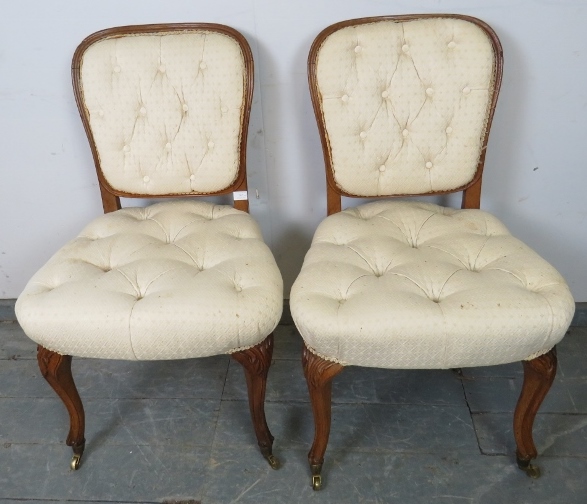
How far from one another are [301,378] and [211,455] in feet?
1.05

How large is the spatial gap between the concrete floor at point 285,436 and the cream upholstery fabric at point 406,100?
55 centimetres

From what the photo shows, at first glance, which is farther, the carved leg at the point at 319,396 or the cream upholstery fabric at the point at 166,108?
the cream upholstery fabric at the point at 166,108

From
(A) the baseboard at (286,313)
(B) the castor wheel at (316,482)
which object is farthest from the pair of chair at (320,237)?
(A) the baseboard at (286,313)

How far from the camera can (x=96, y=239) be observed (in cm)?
120

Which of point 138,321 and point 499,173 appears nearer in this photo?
point 138,321

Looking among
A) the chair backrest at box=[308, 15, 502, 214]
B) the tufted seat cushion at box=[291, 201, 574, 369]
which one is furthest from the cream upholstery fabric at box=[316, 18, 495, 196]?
the tufted seat cushion at box=[291, 201, 574, 369]

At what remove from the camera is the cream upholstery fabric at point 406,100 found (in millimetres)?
1146

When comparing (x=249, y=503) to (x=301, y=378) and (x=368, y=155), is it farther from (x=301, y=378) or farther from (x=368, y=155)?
(x=368, y=155)

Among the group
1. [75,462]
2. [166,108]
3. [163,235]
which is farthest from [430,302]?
[75,462]

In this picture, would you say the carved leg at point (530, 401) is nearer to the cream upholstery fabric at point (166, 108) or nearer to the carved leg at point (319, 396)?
the carved leg at point (319, 396)

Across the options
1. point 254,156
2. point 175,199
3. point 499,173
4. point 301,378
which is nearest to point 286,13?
point 254,156

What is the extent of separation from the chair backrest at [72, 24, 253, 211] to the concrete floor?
55cm

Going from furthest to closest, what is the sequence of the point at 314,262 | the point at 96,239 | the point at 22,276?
the point at 22,276 → the point at 96,239 → the point at 314,262

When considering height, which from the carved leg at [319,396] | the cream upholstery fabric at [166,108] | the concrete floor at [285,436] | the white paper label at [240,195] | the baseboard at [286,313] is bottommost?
the concrete floor at [285,436]
